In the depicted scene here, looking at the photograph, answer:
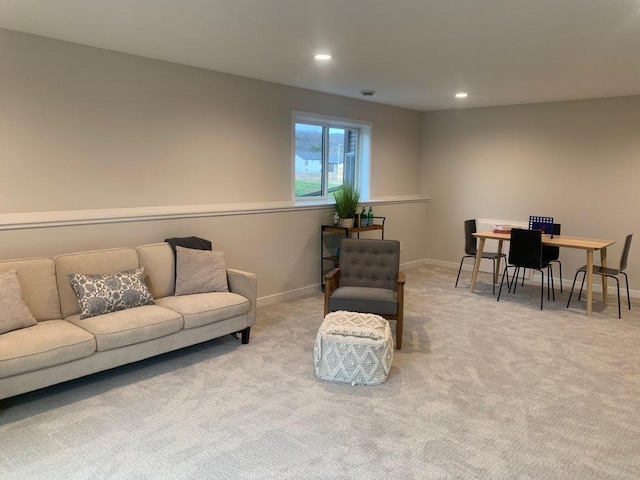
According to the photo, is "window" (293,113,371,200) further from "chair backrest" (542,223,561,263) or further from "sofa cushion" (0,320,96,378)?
"sofa cushion" (0,320,96,378)

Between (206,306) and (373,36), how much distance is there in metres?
2.36

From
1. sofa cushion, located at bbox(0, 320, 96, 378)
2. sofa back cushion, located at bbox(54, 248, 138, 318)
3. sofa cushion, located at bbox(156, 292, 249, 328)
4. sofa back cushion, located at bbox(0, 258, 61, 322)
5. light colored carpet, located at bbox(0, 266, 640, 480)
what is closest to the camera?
light colored carpet, located at bbox(0, 266, 640, 480)

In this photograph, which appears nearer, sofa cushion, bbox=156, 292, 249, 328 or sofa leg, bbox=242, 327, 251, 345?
sofa cushion, bbox=156, 292, 249, 328

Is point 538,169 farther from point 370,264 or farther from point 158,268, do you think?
point 158,268

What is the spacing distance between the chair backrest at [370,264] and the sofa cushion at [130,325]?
165 centimetres

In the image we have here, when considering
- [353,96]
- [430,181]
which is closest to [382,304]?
[353,96]

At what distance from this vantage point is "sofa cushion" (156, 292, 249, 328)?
11.4ft

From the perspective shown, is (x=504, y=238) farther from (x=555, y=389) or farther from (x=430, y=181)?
(x=555, y=389)

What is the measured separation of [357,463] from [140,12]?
9.53ft

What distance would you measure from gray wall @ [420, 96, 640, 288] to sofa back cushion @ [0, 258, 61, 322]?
18.4ft

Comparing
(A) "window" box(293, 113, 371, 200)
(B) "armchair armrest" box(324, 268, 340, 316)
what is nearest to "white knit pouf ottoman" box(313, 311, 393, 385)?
(B) "armchair armrest" box(324, 268, 340, 316)

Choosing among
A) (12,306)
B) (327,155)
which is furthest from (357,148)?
(12,306)

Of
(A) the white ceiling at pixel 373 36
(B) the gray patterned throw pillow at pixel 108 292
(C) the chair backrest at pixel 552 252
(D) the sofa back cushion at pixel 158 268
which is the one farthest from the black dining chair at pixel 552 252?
(B) the gray patterned throw pillow at pixel 108 292

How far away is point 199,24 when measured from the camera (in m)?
3.03
